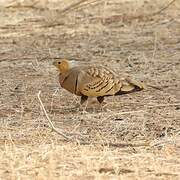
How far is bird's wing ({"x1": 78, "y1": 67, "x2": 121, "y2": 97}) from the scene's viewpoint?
8.08m

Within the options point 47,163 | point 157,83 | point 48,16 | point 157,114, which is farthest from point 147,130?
point 48,16

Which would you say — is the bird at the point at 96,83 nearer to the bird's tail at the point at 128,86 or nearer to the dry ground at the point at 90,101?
the bird's tail at the point at 128,86

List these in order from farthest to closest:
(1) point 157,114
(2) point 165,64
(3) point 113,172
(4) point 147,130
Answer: (2) point 165,64
(1) point 157,114
(4) point 147,130
(3) point 113,172

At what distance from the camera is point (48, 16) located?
1619 centimetres

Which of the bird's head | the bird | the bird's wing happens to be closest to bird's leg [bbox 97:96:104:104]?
the bird

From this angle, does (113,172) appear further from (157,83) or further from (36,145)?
(157,83)

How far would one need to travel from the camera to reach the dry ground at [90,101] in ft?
20.2

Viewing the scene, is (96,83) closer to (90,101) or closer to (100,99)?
(100,99)

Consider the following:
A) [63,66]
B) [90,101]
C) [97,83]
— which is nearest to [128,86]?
[97,83]

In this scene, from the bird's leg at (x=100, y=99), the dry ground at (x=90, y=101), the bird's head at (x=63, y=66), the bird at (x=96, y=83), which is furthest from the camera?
the bird's head at (x=63, y=66)

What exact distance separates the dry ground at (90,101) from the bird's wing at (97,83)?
0.21m

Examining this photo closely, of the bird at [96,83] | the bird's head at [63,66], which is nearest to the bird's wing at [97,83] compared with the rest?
A: the bird at [96,83]

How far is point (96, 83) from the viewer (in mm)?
8078

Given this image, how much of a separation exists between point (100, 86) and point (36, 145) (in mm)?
1485
